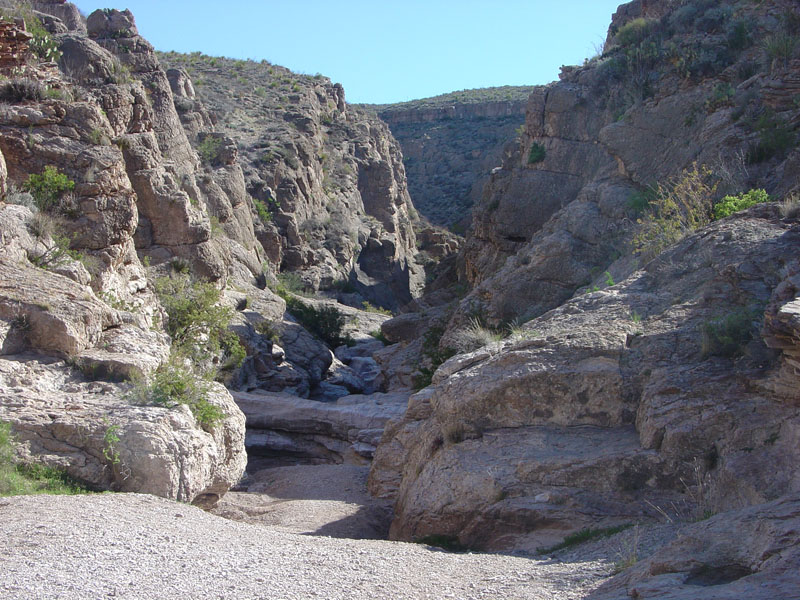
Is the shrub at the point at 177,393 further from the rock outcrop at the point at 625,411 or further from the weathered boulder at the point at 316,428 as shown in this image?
the weathered boulder at the point at 316,428

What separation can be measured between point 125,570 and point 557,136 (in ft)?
64.9

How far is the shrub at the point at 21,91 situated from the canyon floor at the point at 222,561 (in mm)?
10387

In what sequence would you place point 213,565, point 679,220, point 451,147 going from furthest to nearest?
point 451,147, point 679,220, point 213,565

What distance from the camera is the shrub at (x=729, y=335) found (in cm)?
855

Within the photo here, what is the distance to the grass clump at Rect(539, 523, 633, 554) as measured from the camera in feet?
23.7

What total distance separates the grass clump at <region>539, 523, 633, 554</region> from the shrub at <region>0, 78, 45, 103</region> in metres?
13.5

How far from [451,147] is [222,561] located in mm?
73307

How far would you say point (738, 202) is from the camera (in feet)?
39.4

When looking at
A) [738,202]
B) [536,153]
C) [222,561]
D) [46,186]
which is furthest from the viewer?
[536,153]

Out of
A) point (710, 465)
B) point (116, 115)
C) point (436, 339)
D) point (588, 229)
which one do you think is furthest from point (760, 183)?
point (116, 115)

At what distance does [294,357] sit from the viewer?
24.6 m

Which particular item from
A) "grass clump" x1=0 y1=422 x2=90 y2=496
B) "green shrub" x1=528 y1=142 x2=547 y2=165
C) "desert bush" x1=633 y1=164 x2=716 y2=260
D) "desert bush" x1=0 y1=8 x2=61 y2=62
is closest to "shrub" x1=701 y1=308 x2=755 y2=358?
"desert bush" x1=633 y1=164 x2=716 y2=260

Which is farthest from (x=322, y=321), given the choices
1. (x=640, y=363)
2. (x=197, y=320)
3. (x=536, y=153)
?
(x=640, y=363)

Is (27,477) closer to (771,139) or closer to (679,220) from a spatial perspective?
(679,220)
